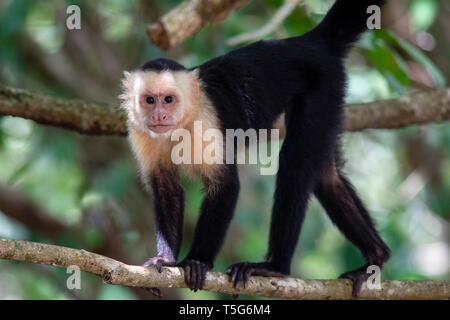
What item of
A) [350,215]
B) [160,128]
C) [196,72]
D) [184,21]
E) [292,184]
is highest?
[184,21]

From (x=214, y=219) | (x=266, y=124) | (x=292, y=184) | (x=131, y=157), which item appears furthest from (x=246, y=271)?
(x=131, y=157)

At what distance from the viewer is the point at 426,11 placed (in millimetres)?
5258

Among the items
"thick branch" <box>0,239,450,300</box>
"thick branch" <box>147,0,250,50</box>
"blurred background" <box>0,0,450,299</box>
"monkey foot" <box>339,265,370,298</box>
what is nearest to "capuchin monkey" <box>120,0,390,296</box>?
"monkey foot" <box>339,265,370,298</box>

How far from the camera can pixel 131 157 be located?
677cm

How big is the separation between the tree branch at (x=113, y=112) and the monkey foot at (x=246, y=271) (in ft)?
4.81

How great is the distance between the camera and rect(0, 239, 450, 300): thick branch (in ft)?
8.43

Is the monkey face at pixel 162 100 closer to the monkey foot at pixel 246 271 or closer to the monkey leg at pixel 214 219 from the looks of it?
the monkey leg at pixel 214 219

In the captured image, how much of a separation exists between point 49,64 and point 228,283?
14.1 feet

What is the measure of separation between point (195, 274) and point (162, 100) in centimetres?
106

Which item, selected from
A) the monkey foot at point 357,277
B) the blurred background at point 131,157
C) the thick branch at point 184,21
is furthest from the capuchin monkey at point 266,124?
the blurred background at point 131,157

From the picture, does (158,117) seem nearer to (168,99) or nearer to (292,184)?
(168,99)

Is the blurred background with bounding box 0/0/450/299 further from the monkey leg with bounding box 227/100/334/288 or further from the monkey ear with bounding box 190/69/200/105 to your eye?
the monkey ear with bounding box 190/69/200/105

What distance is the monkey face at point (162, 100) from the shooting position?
3697mm

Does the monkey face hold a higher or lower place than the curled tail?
lower
